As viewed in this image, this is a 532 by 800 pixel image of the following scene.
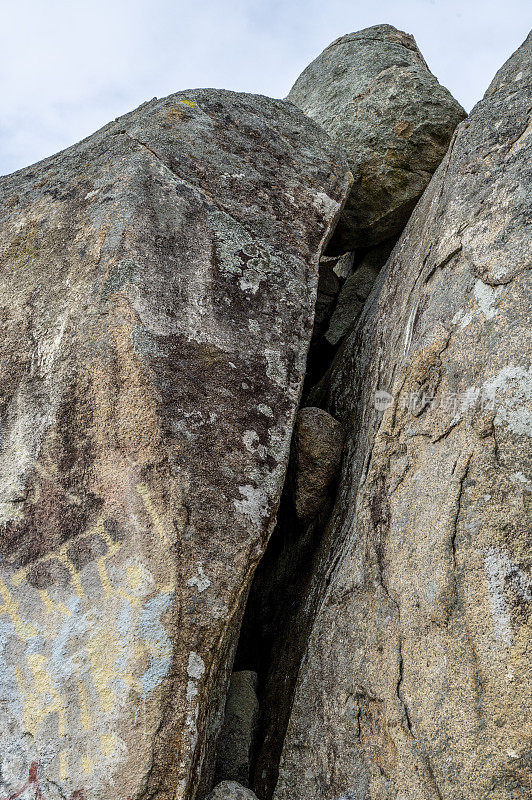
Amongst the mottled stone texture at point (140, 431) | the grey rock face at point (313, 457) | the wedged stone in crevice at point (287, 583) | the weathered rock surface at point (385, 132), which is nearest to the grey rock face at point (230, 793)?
the mottled stone texture at point (140, 431)

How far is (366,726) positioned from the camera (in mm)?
2602

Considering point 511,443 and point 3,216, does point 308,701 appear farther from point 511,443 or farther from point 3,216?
point 3,216

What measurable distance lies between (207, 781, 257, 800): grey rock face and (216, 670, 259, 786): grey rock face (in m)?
0.30

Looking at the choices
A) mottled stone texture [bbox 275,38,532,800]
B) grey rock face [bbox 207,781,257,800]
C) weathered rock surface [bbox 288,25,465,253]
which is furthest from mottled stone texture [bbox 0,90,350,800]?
weathered rock surface [bbox 288,25,465,253]

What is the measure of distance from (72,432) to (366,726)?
1.72 metres

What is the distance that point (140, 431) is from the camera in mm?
2898

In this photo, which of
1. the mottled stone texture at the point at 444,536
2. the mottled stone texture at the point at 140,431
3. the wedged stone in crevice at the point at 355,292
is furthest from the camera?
the wedged stone in crevice at the point at 355,292

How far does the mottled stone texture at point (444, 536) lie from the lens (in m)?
2.18

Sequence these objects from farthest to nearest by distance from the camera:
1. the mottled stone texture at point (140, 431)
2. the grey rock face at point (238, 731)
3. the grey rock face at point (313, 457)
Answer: the grey rock face at point (313, 457) < the grey rock face at point (238, 731) < the mottled stone texture at point (140, 431)

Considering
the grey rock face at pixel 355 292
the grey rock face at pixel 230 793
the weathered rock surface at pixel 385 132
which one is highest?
the weathered rock surface at pixel 385 132

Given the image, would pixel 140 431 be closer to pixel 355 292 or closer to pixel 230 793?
pixel 230 793

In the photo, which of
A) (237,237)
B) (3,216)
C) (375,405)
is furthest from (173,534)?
(3,216)

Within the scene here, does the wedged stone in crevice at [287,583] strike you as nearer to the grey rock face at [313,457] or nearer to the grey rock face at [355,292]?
the grey rock face at [313,457]

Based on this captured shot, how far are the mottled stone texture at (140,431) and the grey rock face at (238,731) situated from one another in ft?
0.99
